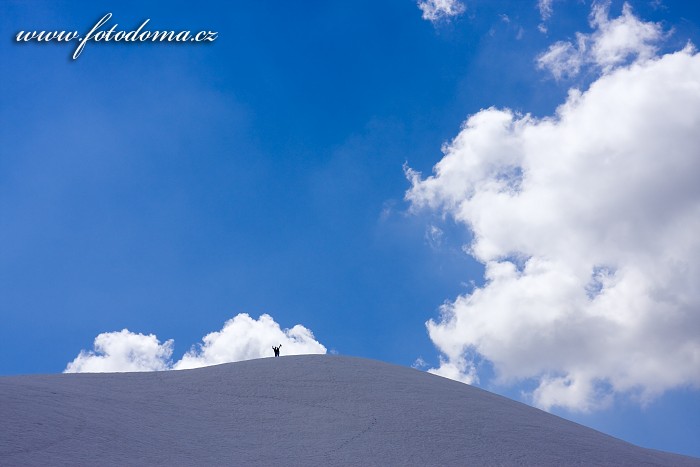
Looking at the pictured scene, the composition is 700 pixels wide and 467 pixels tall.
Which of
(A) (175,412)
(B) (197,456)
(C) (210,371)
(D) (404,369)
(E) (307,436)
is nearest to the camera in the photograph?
(B) (197,456)

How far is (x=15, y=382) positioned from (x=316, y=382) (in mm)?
9397

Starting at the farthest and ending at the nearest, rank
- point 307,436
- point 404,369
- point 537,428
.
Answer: point 404,369, point 537,428, point 307,436

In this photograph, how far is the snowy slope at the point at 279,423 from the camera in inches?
606

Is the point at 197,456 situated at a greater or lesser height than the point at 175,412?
lesser

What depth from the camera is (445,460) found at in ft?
53.9

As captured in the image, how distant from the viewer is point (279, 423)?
1859 centimetres

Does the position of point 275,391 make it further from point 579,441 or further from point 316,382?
point 579,441

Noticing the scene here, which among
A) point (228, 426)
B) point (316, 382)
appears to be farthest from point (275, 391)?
point (228, 426)

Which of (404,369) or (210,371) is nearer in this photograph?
(210,371)

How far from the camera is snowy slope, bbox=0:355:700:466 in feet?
50.5

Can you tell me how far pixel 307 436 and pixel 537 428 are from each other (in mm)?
7550

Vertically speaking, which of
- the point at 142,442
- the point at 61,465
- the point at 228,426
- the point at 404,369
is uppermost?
the point at 404,369

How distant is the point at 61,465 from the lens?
44.0 ft

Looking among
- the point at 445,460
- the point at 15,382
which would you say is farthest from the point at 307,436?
the point at 15,382
